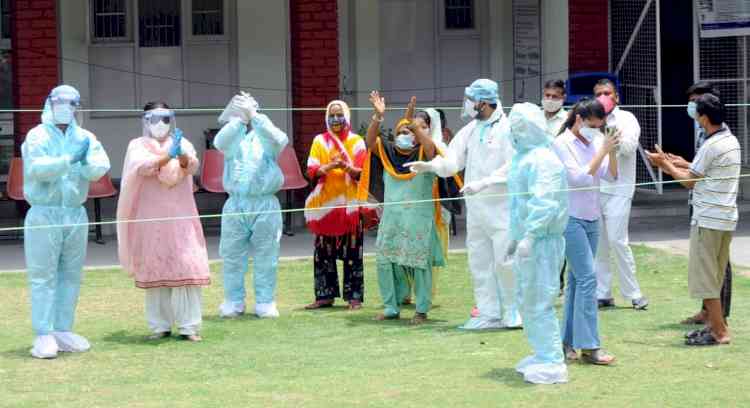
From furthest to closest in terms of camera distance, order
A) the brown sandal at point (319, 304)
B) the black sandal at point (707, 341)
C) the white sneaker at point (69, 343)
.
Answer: the brown sandal at point (319, 304) → the white sneaker at point (69, 343) → the black sandal at point (707, 341)

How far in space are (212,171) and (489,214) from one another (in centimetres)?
633

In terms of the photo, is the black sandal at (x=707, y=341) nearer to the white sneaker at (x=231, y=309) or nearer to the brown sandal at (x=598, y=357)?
the brown sandal at (x=598, y=357)

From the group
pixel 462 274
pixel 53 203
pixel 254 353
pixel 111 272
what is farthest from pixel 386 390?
pixel 111 272

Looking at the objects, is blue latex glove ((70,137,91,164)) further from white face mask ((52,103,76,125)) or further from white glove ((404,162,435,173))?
white glove ((404,162,435,173))

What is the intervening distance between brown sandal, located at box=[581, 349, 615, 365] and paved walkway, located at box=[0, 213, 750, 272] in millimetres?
4591

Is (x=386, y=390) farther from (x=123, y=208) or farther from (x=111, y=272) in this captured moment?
(x=111, y=272)

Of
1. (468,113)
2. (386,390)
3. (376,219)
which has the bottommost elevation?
(386,390)

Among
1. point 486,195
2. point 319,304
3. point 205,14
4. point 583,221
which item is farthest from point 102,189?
point 583,221

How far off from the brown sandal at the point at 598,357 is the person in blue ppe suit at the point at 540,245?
1.60 ft

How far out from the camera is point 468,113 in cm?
1005

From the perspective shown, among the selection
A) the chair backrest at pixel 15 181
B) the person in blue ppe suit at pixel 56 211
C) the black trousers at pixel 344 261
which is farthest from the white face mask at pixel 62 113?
the chair backrest at pixel 15 181

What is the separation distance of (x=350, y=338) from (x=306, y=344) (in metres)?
0.36

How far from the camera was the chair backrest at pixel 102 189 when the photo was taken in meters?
14.8

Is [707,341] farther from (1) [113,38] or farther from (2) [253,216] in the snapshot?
(1) [113,38]
